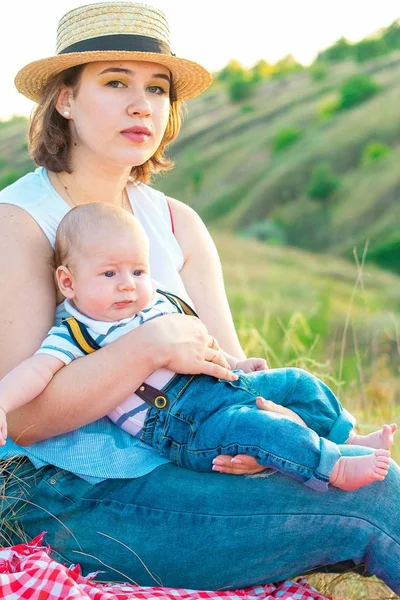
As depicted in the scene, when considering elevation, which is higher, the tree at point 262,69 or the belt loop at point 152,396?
the tree at point 262,69

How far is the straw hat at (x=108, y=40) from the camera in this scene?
2.85m

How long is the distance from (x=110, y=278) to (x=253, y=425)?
58 cm

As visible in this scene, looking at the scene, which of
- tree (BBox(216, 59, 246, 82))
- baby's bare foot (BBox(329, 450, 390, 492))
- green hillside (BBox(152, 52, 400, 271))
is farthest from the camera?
tree (BBox(216, 59, 246, 82))

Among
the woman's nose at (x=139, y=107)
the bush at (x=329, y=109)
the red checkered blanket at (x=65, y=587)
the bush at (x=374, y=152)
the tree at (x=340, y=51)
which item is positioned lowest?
the red checkered blanket at (x=65, y=587)

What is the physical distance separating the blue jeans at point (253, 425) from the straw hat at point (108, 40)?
108cm

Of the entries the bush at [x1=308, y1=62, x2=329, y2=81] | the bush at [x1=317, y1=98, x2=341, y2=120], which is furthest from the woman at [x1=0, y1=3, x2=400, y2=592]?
the bush at [x1=308, y1=62, x2=329, y2=81]

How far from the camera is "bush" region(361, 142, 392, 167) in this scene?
25938mm

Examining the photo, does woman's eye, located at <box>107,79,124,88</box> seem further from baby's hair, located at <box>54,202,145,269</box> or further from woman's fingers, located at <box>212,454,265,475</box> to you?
woman's fingers, located at <box>212,454,265,475</box>

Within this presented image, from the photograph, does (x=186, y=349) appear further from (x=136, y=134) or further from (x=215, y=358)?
(x=136, y=134)

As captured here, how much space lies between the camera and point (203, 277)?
3219 mm

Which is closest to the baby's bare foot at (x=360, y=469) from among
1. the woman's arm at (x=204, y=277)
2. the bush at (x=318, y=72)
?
the woman's arm at (x=204, y=277)

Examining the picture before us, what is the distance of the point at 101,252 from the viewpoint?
2516mm

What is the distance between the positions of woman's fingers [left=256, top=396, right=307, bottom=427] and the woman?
0.15 meters

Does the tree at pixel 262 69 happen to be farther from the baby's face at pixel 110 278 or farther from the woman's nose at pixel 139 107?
the baby's face at pixel 110 278
